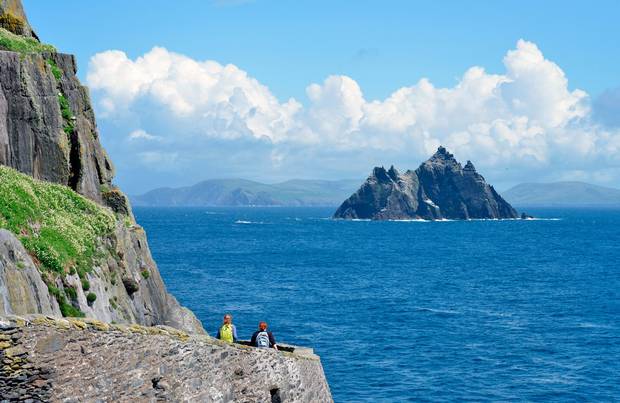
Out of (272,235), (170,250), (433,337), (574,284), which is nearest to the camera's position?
(433,337)

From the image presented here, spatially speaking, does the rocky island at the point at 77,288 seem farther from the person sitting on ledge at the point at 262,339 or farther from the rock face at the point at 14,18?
the person sitting on ledge at the point at 262,339

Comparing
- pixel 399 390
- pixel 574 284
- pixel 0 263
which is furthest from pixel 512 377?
pixel 574 284

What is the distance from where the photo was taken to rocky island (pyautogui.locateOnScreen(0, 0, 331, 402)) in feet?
54.6

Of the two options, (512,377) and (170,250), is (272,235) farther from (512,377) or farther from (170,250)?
(512,377)

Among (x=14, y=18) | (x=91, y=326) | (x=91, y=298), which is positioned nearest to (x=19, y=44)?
(x=14, y=18)

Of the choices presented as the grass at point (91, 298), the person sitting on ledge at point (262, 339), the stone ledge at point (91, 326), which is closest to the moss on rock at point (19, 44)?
the grass at point (91, 298)

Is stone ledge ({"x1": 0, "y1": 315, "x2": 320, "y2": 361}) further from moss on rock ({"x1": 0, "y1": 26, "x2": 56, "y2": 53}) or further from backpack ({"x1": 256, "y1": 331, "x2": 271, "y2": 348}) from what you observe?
moss on rock ({"x1": 0, "y1": 26, "x2": 56, "y2": 53})

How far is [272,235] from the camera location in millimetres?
190375

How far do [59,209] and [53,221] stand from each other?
107 inches

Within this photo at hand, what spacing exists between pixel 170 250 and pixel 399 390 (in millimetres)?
97598

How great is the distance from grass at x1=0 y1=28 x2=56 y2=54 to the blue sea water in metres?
25.3

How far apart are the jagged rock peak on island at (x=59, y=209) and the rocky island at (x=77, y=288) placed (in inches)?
2.8

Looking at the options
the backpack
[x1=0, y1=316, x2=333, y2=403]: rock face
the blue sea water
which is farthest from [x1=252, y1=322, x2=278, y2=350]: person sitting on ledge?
the blue sea water

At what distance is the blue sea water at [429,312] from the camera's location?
148 ft
